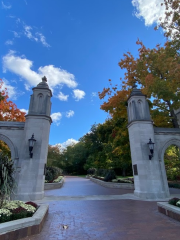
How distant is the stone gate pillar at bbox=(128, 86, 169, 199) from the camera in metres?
9.23

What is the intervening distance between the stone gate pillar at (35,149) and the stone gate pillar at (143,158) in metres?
5.81

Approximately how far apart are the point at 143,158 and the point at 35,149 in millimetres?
6755

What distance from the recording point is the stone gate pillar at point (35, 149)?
8758 millimetres

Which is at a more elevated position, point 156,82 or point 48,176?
point 156,82

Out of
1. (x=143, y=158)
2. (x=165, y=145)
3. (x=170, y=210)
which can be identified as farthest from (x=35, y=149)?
(x=165, y=145)

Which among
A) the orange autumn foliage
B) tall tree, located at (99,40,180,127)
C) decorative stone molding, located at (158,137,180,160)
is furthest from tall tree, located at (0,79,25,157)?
decorative stone molding, located at (158,137,180,160)

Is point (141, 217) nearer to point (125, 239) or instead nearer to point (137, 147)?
point (125, 239)

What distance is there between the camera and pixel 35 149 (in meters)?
9.41

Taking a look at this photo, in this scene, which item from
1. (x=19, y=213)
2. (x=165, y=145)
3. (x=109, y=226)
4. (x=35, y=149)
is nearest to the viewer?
(x=19, y=213)

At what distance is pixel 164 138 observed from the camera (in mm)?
10523

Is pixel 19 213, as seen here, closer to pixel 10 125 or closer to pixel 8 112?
pixel 10 125

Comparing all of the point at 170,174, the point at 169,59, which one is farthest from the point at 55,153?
the point at 169,59

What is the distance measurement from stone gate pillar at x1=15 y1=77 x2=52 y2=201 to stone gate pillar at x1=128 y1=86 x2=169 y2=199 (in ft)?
19.1

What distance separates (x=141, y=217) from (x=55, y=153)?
42.0 metres
